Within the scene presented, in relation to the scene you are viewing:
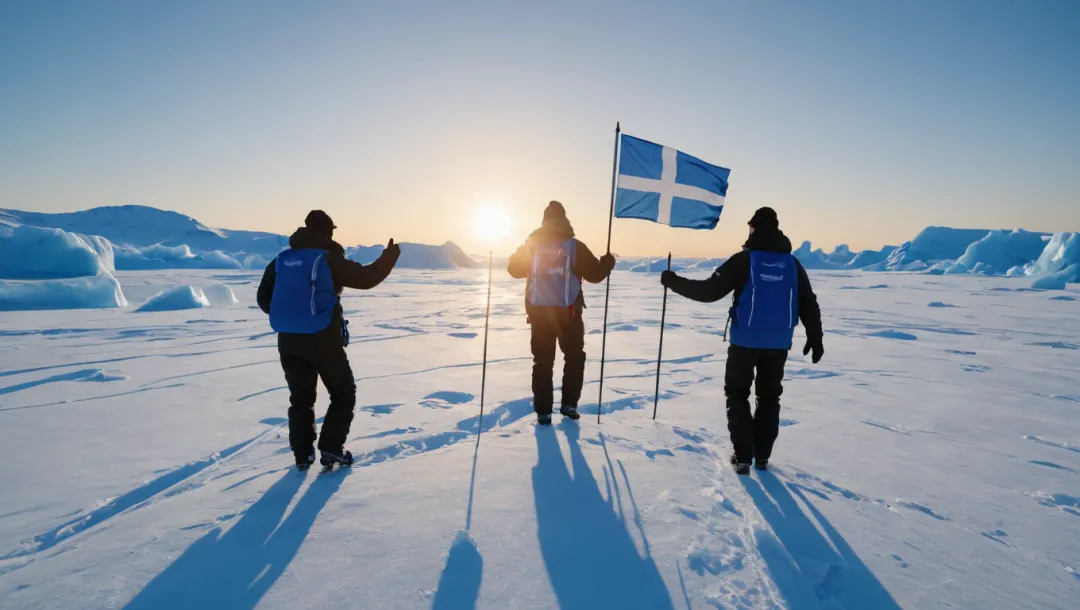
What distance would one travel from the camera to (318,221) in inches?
118

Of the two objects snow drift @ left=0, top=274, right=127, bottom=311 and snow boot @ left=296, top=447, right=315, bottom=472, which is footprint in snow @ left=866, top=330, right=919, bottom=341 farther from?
snow drift @ left=0, top=274, right=127, bottom=311

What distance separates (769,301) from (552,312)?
174cm

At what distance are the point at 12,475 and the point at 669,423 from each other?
496 centimetres

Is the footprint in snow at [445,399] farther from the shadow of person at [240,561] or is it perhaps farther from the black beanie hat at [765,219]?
the black beanie hat at [765,219]

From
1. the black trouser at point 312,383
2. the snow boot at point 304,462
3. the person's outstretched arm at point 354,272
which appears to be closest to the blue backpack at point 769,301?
the person's outstretched arm at point 354,272

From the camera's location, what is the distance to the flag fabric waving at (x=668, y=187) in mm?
4547

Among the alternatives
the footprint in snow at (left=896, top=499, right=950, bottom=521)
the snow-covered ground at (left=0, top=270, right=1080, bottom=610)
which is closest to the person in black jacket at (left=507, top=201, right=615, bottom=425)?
the snow-covered ground at (left=0, top=270, right=1080, bottom=610)

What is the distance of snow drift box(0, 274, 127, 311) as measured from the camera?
1432 cm

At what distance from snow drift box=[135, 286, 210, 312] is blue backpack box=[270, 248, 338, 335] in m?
15.6

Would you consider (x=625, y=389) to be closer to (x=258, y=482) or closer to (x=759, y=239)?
(x=759, y=239)

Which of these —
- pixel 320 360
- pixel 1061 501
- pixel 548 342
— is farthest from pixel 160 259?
pixel 1061 501

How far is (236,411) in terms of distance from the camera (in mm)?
4559

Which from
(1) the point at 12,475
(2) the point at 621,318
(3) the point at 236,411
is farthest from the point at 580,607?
(2) the point at 621,318

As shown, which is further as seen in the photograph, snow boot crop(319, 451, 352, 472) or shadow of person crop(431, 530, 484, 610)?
snow boot crop(319, 451, 352, 472)
